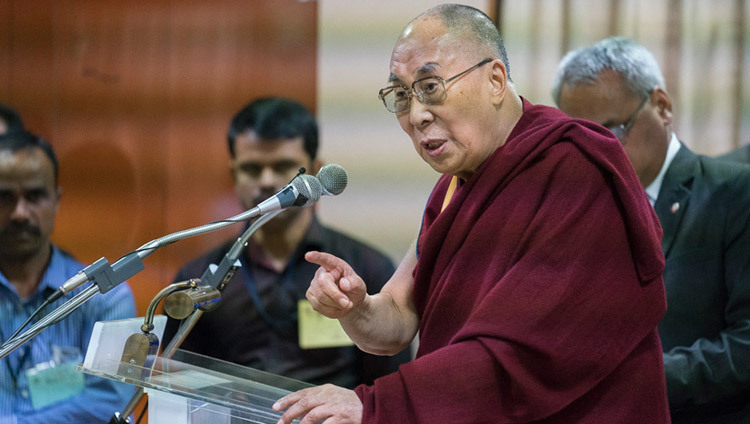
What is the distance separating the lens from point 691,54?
325cm

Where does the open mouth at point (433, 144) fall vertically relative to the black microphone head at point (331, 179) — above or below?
above

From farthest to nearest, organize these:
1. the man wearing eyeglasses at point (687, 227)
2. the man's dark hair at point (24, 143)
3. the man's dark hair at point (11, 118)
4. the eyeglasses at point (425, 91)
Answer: the man's dark hair at point (11, 118)
the man's dark hair at point (24, 143)
the man wearing eyeglasses at point (687, 227)
the eyeglasses at point (425, 91)

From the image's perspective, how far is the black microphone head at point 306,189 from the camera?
4.65 ft

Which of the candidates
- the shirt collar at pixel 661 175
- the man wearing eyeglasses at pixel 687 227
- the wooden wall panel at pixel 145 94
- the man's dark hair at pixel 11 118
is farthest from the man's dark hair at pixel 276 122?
the shirt collar at pixel 661 175

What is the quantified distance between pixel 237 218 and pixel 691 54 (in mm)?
2506

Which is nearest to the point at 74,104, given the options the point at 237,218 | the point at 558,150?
the point at 237,218

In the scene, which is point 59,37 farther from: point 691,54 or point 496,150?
point 691,54

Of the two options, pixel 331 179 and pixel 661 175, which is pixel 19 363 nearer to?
pixel 331 179

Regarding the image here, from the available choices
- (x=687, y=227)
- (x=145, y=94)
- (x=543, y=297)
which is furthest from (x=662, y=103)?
(x=145, y=94)

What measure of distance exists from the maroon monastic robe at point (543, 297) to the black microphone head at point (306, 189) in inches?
10.4

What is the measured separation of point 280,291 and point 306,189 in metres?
1.71

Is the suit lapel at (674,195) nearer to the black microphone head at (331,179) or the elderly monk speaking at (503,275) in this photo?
the elderly monk speaking at (503,275)

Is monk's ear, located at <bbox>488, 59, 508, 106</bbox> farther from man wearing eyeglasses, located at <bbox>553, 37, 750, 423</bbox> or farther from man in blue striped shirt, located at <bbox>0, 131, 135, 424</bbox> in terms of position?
man in blue striped shirt, located at <bbox>0, 131, 135, 424</bbox>

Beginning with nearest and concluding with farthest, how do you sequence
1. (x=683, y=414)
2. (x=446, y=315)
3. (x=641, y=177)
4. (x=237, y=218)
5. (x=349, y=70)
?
(x=237, y=218)
(x=446, y=315)
(x=683, y=414)
(x=641, y=177)
(x=349, y=70)
